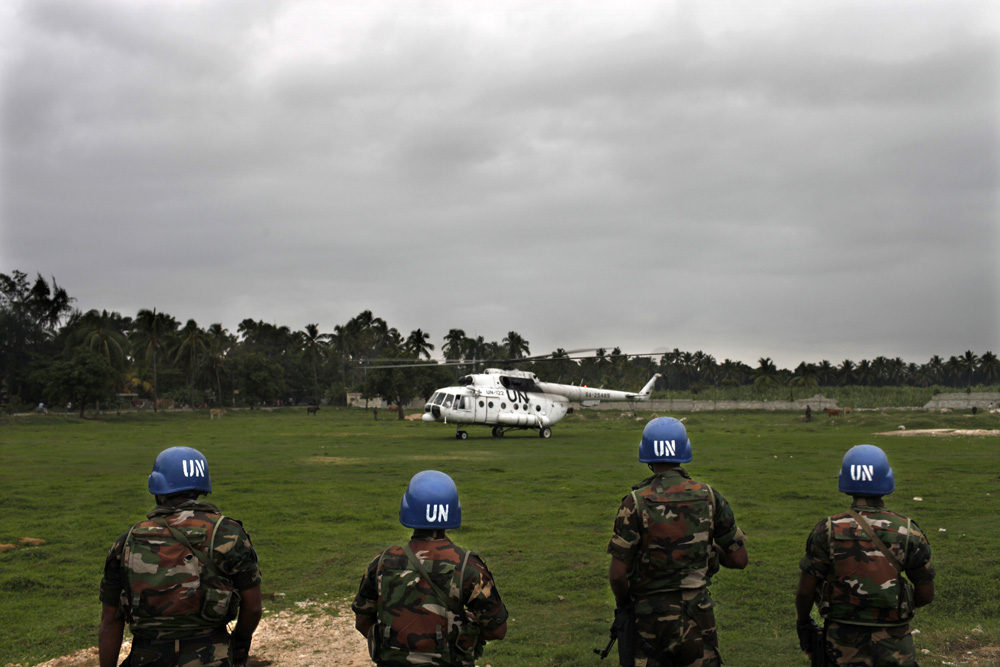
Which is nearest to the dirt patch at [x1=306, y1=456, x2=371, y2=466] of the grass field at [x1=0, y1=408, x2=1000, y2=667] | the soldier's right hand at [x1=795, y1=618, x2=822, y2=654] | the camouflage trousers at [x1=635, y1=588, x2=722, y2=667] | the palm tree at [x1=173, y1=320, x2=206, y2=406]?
the grass field at [x1=0, y1=408, x2=1000, y2=667]

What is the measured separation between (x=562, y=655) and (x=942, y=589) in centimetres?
491

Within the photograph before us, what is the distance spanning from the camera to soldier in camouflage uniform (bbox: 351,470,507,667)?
3.78 m

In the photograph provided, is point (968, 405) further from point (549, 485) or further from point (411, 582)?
Answer: point (411, 582)

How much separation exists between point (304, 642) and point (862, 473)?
215 inches

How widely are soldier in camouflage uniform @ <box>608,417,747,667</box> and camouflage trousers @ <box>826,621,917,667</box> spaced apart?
0.69m

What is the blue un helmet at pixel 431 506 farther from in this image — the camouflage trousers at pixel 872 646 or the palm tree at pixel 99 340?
the palm tree at pixel 99 340

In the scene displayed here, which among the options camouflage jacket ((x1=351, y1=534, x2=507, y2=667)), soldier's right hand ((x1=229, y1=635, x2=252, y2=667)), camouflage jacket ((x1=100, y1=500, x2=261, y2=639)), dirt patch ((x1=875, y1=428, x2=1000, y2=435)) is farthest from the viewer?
dirt patch ((x1=875, y1=428, x2=1000, y2=435))

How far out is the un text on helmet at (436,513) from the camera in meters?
3.95

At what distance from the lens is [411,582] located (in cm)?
382

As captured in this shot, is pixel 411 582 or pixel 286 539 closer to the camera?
pixel 411 582

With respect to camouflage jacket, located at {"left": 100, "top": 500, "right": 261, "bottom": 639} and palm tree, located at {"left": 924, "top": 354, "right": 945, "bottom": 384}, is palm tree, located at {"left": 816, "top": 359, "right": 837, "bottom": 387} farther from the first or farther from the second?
camouflage jacket, located at {"left": 100, "top": 500, "right": 261, "bottom": 639}

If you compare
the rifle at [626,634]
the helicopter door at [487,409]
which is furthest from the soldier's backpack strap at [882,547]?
the helicopter door at [487,409]

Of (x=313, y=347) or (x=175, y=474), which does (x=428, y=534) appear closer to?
(x=175, y=474)

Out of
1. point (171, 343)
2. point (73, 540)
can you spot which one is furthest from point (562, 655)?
point (171, 343)
